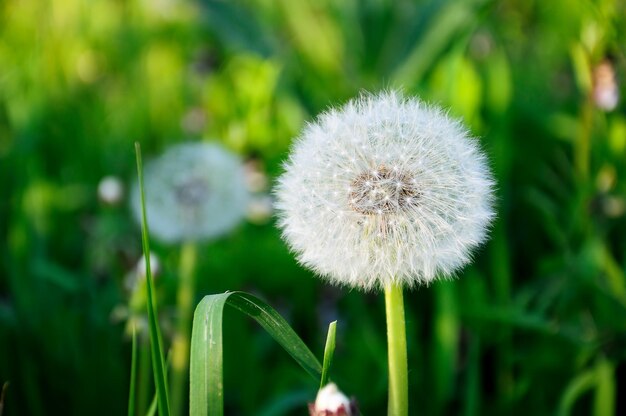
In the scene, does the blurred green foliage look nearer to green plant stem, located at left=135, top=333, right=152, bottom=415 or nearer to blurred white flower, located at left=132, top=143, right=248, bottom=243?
green plant stem, located at left=135, top=333, right=152, bottom=415

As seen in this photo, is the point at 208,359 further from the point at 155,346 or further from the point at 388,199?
the point at 388,199

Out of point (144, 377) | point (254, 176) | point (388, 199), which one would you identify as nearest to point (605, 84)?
point (254, 176)

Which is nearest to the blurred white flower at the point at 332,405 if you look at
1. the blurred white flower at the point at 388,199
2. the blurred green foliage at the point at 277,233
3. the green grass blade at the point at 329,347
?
the green grass blade at the point at 329,347

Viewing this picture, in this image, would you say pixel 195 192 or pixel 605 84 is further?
pixel 195 192

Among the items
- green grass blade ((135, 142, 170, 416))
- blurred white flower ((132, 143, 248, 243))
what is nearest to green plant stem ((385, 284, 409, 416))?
green grass blade ((135, 142, 170, 416))

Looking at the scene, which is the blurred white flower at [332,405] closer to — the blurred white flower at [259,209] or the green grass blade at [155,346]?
the green grass blade at [155,346]
